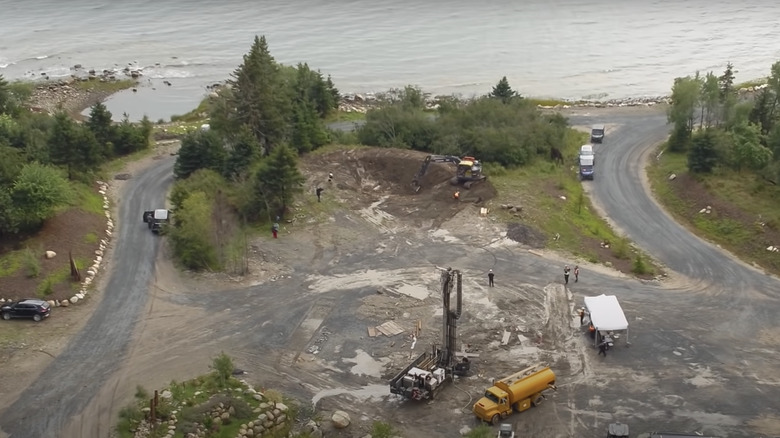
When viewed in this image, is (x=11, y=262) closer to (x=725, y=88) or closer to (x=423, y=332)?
(x=423, y=332)

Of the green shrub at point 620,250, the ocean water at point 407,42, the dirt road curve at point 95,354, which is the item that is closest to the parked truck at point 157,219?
the dirt road curve at point 95,354

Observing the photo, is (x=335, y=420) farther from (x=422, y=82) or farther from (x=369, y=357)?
(x=422, y=82)

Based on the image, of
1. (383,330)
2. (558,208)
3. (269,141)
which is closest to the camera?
(383,330)

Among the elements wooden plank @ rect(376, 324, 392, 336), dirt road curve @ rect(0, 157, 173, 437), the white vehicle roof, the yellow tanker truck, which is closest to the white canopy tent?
the yellow tanker truck

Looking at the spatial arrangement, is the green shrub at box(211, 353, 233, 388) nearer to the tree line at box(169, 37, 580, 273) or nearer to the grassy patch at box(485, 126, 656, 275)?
the tree line at box(169, 37, 580, 273)

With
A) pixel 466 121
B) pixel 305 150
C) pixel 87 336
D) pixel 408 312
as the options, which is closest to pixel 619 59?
pixel 466 121

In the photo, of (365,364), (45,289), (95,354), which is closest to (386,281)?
(365,364)
